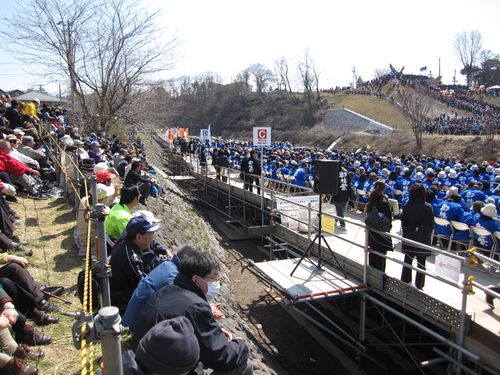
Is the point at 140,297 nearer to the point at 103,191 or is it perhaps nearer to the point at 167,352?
the point at 167,352

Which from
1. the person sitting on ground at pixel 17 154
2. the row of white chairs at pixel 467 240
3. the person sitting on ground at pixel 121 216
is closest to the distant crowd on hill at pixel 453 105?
the row of white chairs at pixel 467 240

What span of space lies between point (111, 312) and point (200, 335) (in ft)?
3.07

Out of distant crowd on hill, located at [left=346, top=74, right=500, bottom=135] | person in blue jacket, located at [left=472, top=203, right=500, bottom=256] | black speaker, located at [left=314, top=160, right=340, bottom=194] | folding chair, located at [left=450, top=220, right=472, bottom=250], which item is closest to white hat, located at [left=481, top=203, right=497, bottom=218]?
person in blue jacket, located at [left=472, top=203, right=500, bottom=256]

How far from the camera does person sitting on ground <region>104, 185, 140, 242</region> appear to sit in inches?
215

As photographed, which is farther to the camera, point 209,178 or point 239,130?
point 239,130

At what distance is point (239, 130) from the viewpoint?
9162 centimetres

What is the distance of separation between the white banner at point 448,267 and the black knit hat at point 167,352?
464 cm

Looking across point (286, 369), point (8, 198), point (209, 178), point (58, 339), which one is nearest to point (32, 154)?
point (8, 198)

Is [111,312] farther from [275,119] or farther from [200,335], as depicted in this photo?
[275,119]

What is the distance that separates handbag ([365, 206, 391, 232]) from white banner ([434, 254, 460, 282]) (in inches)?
54.3

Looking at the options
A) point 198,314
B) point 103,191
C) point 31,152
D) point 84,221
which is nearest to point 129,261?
point 198,314

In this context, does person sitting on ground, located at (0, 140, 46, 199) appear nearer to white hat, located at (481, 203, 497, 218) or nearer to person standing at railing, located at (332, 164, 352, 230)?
person standing at railing, located at (332, 164, 352, 230)

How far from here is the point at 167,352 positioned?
7.55 ft

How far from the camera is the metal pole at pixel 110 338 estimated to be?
2064 mm
